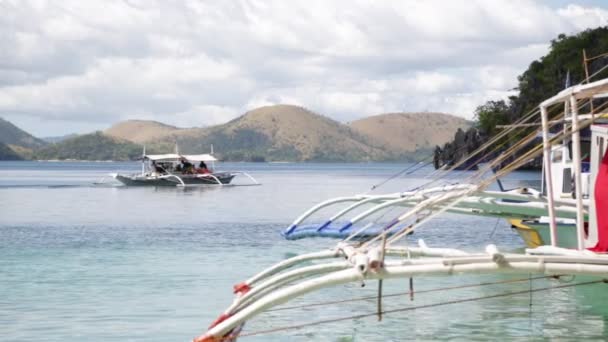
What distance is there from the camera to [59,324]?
55.6 feet

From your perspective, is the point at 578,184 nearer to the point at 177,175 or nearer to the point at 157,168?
the point at 177,175

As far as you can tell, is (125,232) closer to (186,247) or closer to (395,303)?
(186,247)

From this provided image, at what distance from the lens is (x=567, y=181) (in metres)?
26.3

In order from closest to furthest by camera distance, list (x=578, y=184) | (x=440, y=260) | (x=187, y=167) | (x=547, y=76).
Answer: (x=440, y=260) → (x=578, y=184) → (x=187, y=167) → (x=547, y=76)

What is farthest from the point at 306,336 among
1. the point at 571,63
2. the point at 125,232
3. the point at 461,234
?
the point at 571,63

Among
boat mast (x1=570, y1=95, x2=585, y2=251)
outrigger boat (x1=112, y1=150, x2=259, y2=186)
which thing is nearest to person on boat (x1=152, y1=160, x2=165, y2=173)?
outrigger boat (x1=112, y1=150, x2=259, y2=186)

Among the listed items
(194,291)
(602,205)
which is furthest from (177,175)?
(602,205)

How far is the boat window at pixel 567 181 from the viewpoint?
26.2 m

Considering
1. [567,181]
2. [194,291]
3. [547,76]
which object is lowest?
[194,291]

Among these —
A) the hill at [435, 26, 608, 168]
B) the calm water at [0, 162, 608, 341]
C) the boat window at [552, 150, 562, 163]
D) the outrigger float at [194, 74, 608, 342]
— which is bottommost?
the calm water at [0, 162, 608, 341]

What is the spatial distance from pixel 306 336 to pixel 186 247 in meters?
16.2

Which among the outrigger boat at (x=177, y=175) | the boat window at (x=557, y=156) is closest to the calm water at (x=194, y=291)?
the boat window at (x=557, y=156)

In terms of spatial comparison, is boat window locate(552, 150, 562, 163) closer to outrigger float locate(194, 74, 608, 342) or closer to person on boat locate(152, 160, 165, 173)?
outrigger float locate(194, 74, 608, 342)

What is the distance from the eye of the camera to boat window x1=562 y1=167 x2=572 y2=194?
26250mm
